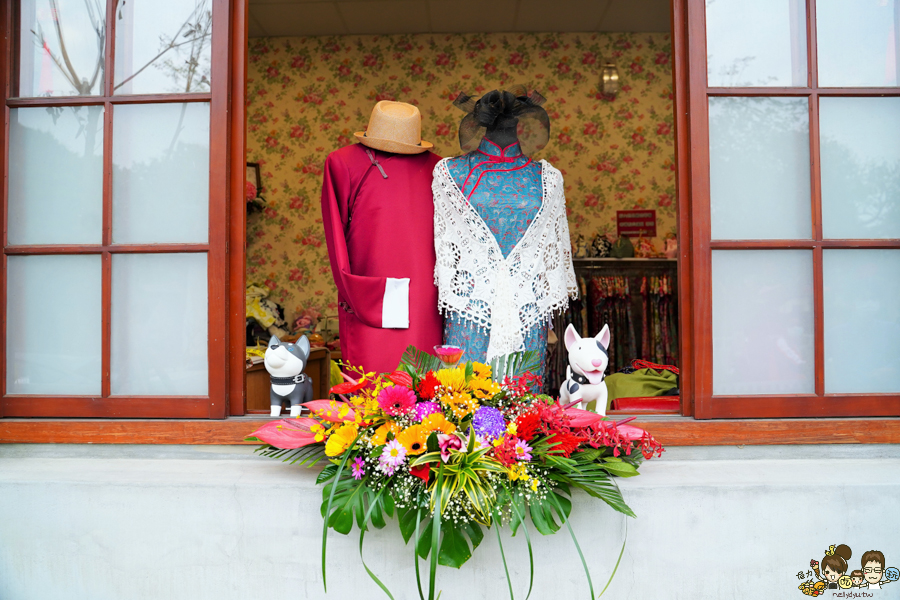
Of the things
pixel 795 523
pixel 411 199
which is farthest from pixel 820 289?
pixel 411 199

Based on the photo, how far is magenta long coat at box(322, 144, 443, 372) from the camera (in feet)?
6.89

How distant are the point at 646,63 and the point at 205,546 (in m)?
4.28

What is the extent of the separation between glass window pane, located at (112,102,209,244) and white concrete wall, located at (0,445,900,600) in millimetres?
779

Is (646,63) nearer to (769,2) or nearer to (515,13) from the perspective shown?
(515,13)

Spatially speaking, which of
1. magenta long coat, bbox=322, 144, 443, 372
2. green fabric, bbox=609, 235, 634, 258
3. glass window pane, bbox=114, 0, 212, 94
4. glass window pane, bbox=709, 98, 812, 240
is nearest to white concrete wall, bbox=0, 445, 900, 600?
magenta long coat, bbox=322, 144, 443, 372

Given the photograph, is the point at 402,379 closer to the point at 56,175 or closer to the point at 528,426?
the point at 528,426

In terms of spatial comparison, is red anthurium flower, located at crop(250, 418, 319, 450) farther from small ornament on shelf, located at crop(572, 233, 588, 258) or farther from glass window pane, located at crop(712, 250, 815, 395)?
small ornament on shelf, located at crop(572, 233, 588, 258)

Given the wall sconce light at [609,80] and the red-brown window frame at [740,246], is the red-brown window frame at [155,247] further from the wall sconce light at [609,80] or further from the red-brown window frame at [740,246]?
the wall sconce light at [609,80]

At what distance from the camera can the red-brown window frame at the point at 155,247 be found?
1.94 m

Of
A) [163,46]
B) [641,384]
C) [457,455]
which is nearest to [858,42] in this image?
[641,384]

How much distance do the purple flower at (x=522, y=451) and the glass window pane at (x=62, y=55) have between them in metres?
1.76

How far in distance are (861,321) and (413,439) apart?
145cm

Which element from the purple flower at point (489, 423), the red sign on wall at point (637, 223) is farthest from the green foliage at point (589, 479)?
the red sign on wall at point (637, 223)

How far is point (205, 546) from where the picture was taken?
1662 mm
